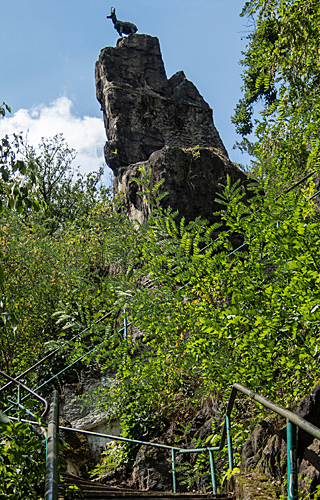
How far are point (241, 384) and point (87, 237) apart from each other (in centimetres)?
963

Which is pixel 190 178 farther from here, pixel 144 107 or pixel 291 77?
pixel 144 107

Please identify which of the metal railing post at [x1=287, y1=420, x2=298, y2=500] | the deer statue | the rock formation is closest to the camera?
the metal railing post at [x1=287, y1=420, x2=298, y2=500]

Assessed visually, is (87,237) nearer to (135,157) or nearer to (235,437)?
(135,157)

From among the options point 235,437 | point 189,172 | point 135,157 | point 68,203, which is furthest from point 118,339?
point 68,203

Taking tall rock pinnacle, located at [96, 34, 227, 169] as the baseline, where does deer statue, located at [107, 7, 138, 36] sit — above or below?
above

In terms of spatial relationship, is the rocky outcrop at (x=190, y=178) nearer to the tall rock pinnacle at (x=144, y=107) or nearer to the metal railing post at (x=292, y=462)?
the tall rock pinnacle at (x=144, y=107)

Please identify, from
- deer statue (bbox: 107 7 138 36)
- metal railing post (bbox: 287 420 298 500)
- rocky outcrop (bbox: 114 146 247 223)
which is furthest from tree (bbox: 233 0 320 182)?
deer statue (bbox: 107 7 138 36)

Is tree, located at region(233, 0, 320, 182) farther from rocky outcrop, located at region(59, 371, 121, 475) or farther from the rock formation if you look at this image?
the rock formation

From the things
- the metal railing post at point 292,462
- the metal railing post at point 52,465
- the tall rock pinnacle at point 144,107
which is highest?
the tall rock pinnacle at point 144,107

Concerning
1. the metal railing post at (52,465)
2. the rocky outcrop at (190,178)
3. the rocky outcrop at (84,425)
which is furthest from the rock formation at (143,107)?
the metal railing post at (52,465)

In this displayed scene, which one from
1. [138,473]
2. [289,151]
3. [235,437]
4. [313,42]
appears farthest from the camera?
[289,151]

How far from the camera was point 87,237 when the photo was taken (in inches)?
513

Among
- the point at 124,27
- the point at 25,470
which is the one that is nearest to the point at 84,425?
the point at 25,470

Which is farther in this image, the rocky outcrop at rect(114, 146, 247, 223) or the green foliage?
the rocky outcrop at rect(114, 146, 247, 223)
